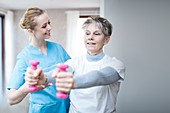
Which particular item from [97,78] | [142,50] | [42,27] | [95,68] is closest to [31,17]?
[42,27]

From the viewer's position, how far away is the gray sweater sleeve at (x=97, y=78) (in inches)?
23.9

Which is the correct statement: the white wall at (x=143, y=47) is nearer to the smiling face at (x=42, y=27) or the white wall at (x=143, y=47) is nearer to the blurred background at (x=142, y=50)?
the blurred background at (x=142, y=50)

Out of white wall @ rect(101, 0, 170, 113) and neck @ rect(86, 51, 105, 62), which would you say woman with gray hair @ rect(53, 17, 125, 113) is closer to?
neck @ rect(86, 51, 105, 62)

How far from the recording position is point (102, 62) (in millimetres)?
817

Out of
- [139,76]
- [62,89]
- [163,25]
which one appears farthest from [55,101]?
[163,25]

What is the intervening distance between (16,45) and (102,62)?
396 centimetres

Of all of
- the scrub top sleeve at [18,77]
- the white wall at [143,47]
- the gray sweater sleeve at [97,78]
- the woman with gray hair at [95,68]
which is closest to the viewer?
the gray sweater sleeve at [97,78]

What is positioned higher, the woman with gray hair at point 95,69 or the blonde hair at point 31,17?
the blonde hair at point 31,17

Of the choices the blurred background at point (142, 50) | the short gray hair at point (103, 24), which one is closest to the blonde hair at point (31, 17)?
the short gray hair at point (103, 24)

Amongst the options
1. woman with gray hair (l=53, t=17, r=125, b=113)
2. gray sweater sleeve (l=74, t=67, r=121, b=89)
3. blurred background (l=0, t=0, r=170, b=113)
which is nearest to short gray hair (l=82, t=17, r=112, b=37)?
woman with gray hair (l=53, t=17, r=125, b=113)

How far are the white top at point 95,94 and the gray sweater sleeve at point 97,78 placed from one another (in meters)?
0.06

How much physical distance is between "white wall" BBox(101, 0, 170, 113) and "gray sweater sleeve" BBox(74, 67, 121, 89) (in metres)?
0.96

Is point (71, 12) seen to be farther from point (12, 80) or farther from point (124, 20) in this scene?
point (12, 80)

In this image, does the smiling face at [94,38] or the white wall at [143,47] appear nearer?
the smiling face at [94,38]
